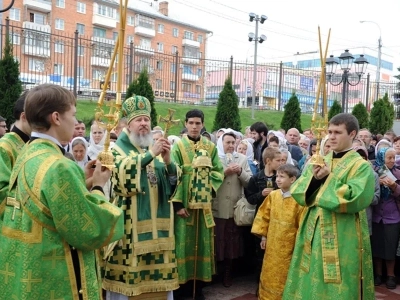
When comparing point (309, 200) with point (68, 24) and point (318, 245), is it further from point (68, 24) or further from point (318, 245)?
point (68, 24)

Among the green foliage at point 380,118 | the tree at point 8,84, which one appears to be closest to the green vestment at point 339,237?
the tree at point 8,84

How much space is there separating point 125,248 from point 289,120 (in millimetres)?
11256

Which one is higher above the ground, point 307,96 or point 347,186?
point 307,96

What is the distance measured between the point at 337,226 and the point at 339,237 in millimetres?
92

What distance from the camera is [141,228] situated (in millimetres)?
3996

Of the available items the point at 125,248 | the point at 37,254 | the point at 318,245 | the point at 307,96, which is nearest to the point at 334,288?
the point at 318,245

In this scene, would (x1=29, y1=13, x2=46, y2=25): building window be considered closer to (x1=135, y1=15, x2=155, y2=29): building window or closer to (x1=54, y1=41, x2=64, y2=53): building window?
(x1=135, y1=15, x2=155, y2=29): building window

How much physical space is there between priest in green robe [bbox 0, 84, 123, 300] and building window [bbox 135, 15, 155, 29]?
50.9 metres

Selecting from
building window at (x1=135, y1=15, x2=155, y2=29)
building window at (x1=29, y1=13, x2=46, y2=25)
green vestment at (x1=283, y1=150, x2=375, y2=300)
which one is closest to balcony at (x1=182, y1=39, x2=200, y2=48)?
building window at (x1=135, y1=15, x2=155, y2=29)

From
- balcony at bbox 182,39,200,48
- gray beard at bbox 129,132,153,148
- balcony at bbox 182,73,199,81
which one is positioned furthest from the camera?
balcony at bbox 182,39,200,48

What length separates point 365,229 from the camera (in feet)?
13.1

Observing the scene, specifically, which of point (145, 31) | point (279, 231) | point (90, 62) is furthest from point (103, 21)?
point (279, 231)

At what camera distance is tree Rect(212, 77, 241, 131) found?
12.9 metres

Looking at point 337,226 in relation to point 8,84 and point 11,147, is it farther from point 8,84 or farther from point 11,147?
point 8,84
